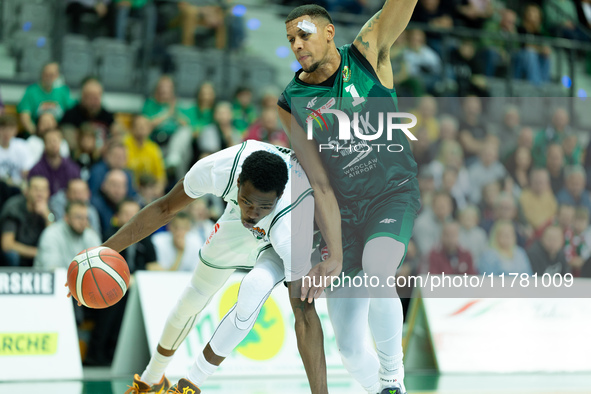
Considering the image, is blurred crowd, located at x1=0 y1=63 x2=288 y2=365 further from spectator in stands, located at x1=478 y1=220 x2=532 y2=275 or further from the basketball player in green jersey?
the basketball player in green jersey

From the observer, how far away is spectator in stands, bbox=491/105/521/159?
1041cm

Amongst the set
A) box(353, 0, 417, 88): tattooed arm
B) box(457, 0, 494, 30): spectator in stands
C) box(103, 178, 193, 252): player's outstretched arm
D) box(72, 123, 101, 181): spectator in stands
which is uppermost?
box(353, 0, 417, 88): tattooed arm

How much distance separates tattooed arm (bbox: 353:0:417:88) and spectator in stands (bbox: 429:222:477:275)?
4.10m

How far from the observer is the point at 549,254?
9180 mm

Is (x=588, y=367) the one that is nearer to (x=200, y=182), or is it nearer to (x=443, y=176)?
(x=443, y=176)

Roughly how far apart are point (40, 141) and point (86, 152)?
0.48 meters

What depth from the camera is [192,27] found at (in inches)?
400

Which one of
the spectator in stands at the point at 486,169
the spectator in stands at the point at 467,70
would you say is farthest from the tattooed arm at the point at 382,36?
the spectator in stands at the point at 467,70

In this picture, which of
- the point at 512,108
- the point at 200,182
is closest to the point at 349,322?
the point at 200,182

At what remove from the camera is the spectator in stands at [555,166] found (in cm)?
1040

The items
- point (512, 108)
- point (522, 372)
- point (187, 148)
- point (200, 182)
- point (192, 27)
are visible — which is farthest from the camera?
point (512, 108)

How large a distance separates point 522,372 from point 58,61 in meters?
6.33

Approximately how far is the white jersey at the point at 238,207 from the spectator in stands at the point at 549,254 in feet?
16.8

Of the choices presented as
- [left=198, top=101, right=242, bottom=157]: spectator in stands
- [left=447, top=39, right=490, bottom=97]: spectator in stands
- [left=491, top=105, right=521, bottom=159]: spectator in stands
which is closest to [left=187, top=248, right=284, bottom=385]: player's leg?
[left=198, top=101, right=242, bottom=157]: spectator in stands
